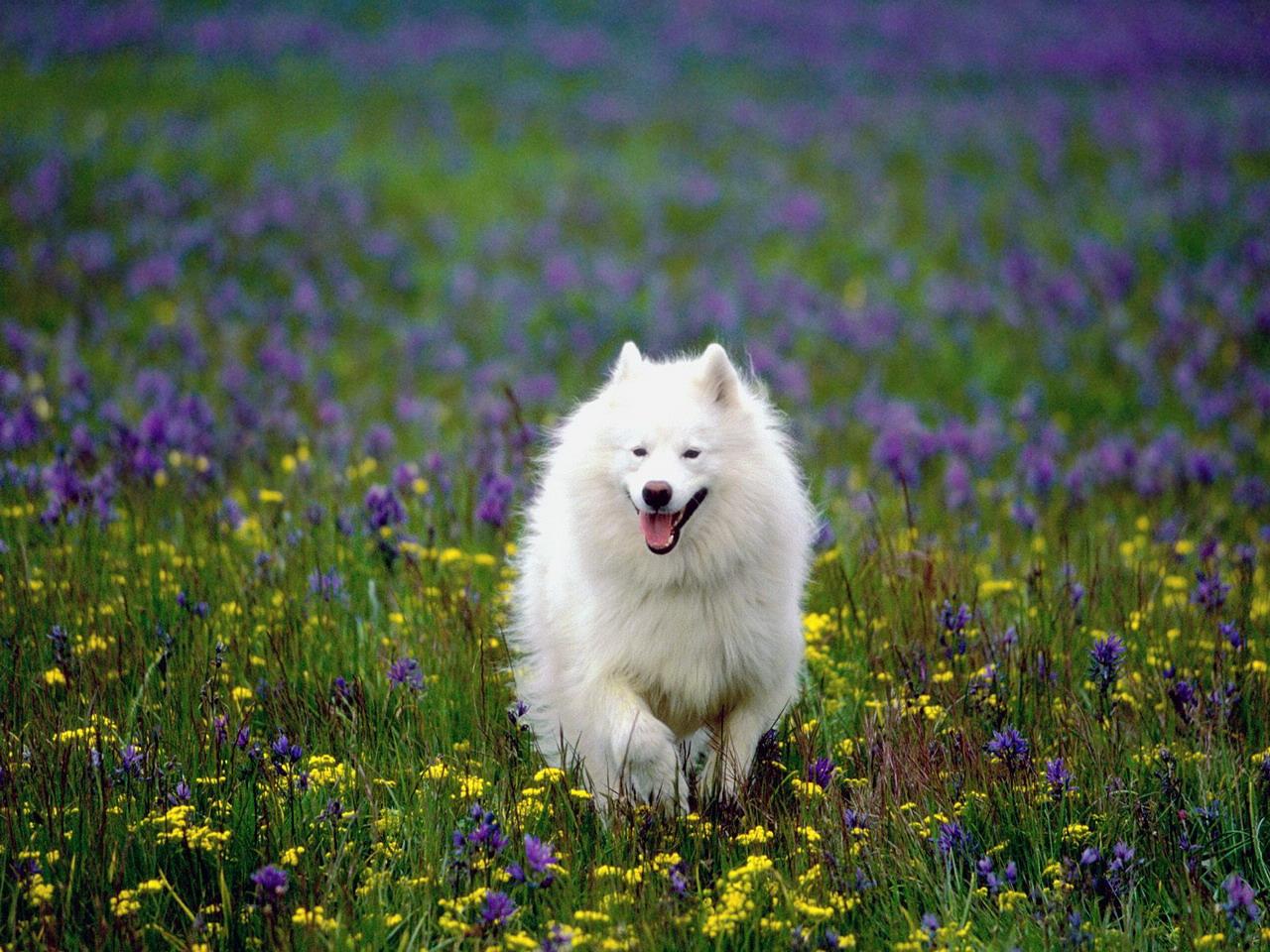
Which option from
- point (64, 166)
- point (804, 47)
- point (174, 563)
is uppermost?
point (804, 47)

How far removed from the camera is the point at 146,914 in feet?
10.5

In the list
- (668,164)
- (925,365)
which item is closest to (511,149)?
(668,164)

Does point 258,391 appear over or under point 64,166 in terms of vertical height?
under

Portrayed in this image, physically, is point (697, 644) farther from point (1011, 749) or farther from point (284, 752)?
point (284, 752)

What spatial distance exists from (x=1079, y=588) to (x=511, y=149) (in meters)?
12.5

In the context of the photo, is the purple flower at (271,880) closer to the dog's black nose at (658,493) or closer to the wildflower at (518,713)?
the wildflower at (518,713)

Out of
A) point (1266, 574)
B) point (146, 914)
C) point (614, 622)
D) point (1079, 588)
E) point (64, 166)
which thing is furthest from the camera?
point (64, 166)

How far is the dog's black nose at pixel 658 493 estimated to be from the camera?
364cm

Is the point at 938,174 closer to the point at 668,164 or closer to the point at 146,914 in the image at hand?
the point at 668,164

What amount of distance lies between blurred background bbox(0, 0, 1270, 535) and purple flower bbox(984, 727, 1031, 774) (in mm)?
2361

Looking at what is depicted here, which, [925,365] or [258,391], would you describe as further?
[925,365]

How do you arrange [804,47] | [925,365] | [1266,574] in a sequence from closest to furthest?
[1266,574]
[925,365]
[804,47]

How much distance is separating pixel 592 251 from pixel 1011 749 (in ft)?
32.5

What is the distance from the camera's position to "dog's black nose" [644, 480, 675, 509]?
143 inches
